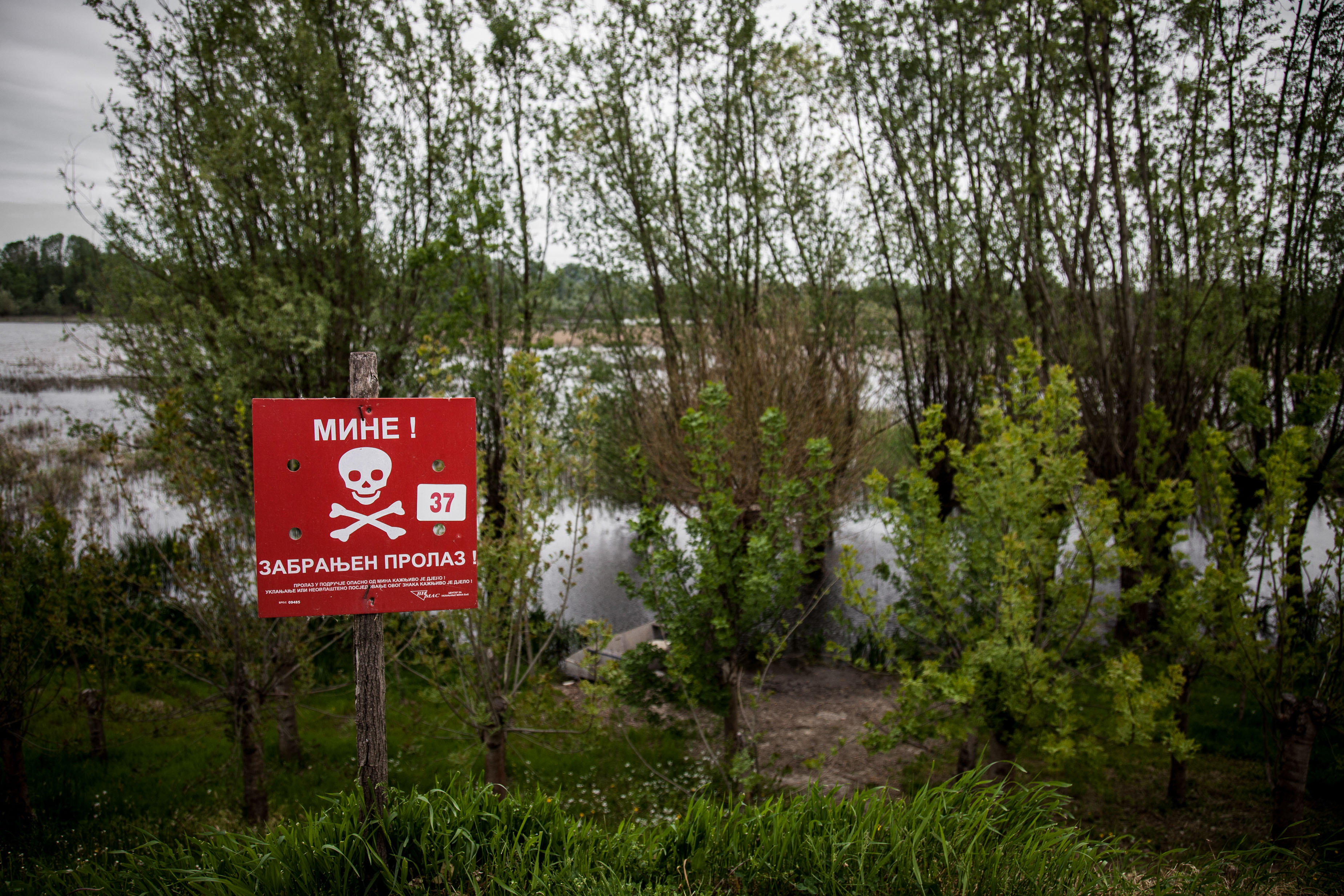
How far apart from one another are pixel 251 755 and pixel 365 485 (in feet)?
11.4

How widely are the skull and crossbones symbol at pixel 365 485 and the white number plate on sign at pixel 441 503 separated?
6cm

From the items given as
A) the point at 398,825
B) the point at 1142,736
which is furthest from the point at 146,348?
the point at 1142,736

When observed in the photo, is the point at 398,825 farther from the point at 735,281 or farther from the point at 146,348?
the point at 735,281

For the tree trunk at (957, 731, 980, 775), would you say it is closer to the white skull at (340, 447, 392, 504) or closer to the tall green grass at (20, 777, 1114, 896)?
the tall green grass at (20, 777, 1114, 896)

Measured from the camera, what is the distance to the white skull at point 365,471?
8.27 feet

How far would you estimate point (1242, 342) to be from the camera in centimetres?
856

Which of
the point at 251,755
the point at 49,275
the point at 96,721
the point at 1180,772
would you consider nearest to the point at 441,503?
the point at 251,755

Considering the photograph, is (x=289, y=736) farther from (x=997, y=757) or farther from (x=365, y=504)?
(x=997, y=757)

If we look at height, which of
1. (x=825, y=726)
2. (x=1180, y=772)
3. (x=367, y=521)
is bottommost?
(x=825, y=726)

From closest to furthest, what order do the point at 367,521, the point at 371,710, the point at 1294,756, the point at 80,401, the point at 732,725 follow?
1. the point at 367,521
2. the point at 371,710
3. the point at 1294,756
4. the point at 732,725
5. the point at 80,401

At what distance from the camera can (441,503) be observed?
8.52 ft

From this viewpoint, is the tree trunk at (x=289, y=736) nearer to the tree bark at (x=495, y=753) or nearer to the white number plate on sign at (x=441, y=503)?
the tree bark at (x=495, y=753)

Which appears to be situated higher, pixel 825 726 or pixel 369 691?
pixel 369 691

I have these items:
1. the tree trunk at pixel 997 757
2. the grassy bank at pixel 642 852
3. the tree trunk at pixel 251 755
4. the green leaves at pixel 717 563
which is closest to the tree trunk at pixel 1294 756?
the grassy bank at pixel 642 852
